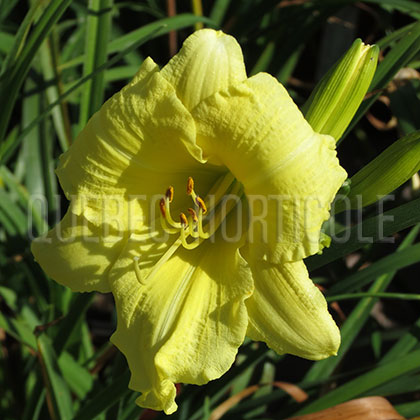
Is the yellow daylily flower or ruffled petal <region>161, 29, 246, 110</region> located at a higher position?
ruffled petal <region>161, 29, 246, 110</region>

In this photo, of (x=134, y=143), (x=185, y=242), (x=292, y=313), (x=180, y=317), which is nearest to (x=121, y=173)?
(x=134, y=143)

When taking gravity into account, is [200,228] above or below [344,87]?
below

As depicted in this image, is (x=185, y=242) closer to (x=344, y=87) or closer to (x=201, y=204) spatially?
(x=201, y=204)

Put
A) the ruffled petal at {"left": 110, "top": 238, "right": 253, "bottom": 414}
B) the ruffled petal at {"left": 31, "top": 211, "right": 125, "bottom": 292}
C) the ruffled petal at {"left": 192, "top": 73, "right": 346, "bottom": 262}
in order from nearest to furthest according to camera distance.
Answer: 1. the ruffled petal at {"left": 192, "top": 73, "right": 346, "bottom": 262}
2. the ruffled petal at {"left": 110, "top": 238, "right": 253, "bottom": 414}
3. the ruffled petal at {"left": 31, "top": 211, "right": 125, "bottom": 292}

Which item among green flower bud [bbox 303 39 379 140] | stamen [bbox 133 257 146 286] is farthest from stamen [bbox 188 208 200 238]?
green flower bud [bbox 303 39 379 140]

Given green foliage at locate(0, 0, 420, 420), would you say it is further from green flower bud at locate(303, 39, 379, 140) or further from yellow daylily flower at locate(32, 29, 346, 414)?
yellow daylily flower at locate(32, 29, 346, 414)

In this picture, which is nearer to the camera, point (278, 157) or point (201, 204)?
point (278, 157)

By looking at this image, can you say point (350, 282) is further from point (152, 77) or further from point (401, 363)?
point (152, 77)

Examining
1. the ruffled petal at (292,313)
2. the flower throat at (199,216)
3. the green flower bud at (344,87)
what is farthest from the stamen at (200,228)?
the green flower bud at (344,87)
